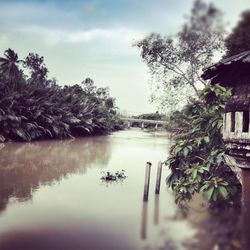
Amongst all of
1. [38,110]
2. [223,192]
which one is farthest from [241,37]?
[38,110]

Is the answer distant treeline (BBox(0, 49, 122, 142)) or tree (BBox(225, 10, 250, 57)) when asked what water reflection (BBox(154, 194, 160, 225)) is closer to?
tree (BBox(225, 10, 250, 57))

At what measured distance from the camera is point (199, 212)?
353 inches

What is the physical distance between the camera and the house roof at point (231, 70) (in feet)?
18.2

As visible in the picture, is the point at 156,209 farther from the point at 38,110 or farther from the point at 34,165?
the point at 38,110

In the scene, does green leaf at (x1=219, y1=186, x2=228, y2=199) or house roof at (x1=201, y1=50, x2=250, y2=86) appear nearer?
house roof at (x1=201, y1=50, x2=250, y2=86)

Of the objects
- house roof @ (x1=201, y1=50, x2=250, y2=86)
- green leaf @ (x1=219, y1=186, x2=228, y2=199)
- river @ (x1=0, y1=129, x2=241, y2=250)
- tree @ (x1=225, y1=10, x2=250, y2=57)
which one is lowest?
river @ (x1=0, y1=129, x2=241, y2=250)

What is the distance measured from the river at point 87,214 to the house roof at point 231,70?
9.99 feet

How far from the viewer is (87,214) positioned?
8.95 m

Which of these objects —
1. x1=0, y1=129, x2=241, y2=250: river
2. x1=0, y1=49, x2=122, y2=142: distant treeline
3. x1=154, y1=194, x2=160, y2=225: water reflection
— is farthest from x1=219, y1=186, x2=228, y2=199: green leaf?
x1=0, y1=49, x2=122, y2=142: distant treeline

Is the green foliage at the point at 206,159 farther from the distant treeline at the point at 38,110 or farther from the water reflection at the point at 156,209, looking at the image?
the distant treeline at the point at 38,110

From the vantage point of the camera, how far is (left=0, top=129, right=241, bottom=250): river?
700cm

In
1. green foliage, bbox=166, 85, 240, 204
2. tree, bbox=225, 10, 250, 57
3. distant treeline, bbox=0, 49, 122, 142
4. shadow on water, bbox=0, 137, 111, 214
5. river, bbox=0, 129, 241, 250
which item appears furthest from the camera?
distant treeline, bbox=0, 49, 122, 142

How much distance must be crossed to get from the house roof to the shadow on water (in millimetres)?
6188

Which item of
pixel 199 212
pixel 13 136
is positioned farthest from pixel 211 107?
pixel 13 136
